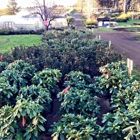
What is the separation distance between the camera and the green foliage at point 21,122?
417cm

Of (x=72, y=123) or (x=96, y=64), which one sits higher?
(x=96, y=64)

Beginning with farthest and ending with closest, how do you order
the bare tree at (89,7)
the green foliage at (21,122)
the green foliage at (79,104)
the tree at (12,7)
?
1. the tree at (12,7)
2. the bare tree at (89,7)
3. the green foliage at (79,104)
4. the green foliage at (21,122)

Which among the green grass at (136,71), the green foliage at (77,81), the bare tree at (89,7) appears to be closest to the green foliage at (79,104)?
the green foliage at (77,81)

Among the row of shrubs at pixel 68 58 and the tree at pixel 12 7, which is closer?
the row of shrubs at pixel 68 58

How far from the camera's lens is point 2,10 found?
5238 centimetres

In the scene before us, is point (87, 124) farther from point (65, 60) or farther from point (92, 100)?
point (65, 60)

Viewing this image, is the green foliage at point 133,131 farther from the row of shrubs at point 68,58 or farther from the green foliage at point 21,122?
the row of shrubs at point 68,58

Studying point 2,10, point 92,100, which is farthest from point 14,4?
point 92,100

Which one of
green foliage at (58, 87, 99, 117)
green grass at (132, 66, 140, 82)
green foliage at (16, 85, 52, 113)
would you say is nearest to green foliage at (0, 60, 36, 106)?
green foliage at (16, 85, 52, 113)

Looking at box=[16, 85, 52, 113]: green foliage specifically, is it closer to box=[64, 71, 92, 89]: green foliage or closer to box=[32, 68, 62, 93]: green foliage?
box=[32, 68, 62, 93]: green foliage

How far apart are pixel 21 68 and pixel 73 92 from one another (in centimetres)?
243

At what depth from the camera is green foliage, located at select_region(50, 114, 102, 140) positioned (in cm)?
399

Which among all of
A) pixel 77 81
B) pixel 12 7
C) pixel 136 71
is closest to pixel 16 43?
pixel 136 71

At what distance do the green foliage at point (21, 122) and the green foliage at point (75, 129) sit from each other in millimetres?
346
